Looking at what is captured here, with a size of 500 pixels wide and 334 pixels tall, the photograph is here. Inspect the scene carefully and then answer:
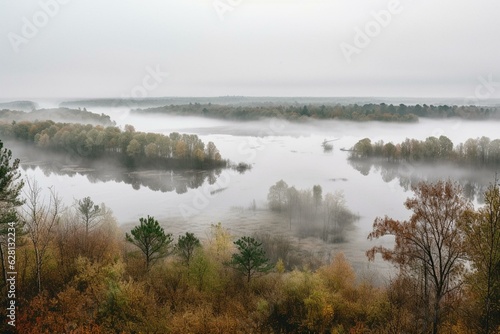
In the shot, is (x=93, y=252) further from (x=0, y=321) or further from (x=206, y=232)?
(x=206, y=232)

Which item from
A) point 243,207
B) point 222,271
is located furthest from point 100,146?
point 222,271

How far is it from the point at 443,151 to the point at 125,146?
65.3m

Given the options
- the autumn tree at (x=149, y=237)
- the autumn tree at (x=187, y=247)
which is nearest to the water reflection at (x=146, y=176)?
the autumn tree at (x=187, y=247)

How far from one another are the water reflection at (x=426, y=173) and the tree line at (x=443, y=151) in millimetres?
2208

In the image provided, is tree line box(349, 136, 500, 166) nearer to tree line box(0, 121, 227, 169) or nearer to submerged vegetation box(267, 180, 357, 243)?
tree line box(0, 121, 227, 169)

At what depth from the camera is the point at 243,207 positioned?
159ft

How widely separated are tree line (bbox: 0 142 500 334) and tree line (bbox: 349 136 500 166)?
64309mm

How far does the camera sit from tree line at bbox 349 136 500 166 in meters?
76.2

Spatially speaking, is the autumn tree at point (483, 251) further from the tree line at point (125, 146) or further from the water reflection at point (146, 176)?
the tree line at point (125, 146)

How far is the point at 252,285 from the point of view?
Answer: 2295 cm

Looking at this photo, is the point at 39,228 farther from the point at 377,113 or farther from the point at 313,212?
the point at 377,113

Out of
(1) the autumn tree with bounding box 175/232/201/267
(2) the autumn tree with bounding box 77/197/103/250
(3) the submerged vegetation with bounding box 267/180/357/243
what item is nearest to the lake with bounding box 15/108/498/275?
(3) the submerged vegetation with bounding box 267/180/357/243

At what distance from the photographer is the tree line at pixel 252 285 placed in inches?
545

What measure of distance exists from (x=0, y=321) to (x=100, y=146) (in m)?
72.0
